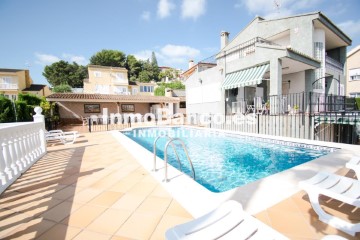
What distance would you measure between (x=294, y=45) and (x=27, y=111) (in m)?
26.8

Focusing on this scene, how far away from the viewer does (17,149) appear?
Result: 533cm

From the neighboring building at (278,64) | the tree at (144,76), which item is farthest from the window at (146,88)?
the neighboring building at (278,64)

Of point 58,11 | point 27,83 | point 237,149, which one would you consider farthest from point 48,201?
point 27,83

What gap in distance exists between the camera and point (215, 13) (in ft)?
66.1

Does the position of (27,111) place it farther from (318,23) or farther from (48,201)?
(318,23)

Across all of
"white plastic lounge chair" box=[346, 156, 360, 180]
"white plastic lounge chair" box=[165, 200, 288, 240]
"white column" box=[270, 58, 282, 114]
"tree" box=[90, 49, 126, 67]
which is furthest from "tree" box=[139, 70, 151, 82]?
"white plastic lounge chair" box=[165, 200, 288, 240]

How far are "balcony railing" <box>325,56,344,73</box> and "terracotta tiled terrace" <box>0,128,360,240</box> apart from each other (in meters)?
17.7

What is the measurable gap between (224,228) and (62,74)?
77154 mm

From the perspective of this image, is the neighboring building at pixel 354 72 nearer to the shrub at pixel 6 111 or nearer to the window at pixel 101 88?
the shrub at pixel 6 111

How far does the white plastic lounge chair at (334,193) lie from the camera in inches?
103

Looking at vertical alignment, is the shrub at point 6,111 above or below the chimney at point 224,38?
below

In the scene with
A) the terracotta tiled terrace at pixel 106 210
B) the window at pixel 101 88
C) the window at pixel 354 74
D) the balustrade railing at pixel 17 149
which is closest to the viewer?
the terracotta tiled terrace at pixel 106 210

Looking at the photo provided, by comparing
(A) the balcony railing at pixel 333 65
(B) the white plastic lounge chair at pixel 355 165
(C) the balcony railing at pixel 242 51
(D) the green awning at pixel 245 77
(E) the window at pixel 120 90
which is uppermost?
(C) the balcony railing at pixel 242 51

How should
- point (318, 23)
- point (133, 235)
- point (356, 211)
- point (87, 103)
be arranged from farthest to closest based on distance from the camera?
point (87, 103)
point (318, 23)
point (356, 211)
point (133, 235)
